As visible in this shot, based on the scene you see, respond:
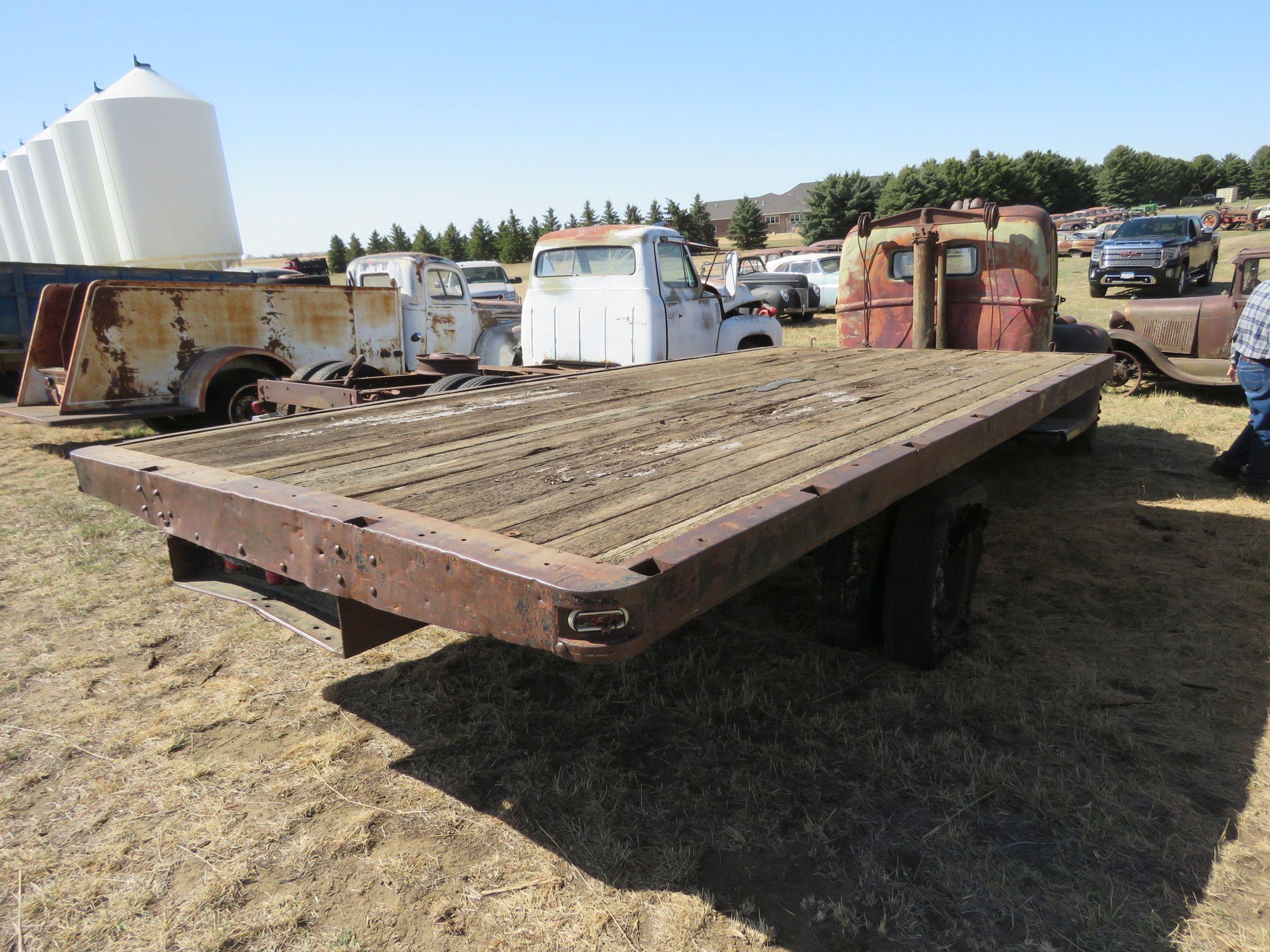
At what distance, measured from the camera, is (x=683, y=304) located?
7535mm

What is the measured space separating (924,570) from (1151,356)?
24.7 feet

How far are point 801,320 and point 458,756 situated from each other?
58.1 feet

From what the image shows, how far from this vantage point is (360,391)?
5.29 meters

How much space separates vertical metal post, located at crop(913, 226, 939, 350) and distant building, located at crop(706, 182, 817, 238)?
282 feet

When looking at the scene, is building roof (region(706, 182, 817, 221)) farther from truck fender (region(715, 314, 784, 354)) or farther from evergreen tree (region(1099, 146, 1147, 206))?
truck fender (region(715, 314, 784, 354))

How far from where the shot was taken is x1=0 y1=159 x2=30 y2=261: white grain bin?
1207 inches

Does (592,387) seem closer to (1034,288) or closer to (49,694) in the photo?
(49,694)

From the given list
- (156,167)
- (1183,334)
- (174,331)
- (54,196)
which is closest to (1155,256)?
(1183,334)

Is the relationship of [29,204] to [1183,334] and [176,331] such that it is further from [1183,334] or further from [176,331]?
[1183,334]

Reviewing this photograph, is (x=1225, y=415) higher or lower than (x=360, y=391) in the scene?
lower

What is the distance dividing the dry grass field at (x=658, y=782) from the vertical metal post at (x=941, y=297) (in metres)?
2.62

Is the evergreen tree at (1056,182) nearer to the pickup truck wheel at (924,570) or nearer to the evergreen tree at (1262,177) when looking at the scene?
the evergreen tree at (1262,177)

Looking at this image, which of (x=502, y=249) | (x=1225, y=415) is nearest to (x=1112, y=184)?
(x=502, y=249)

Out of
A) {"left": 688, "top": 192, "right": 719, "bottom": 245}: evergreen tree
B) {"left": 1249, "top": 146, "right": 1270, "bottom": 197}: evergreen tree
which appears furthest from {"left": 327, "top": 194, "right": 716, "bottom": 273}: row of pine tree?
{"left": 1249, "top": 146, "right": 1270, "bottom": 197}: evergreen tree
